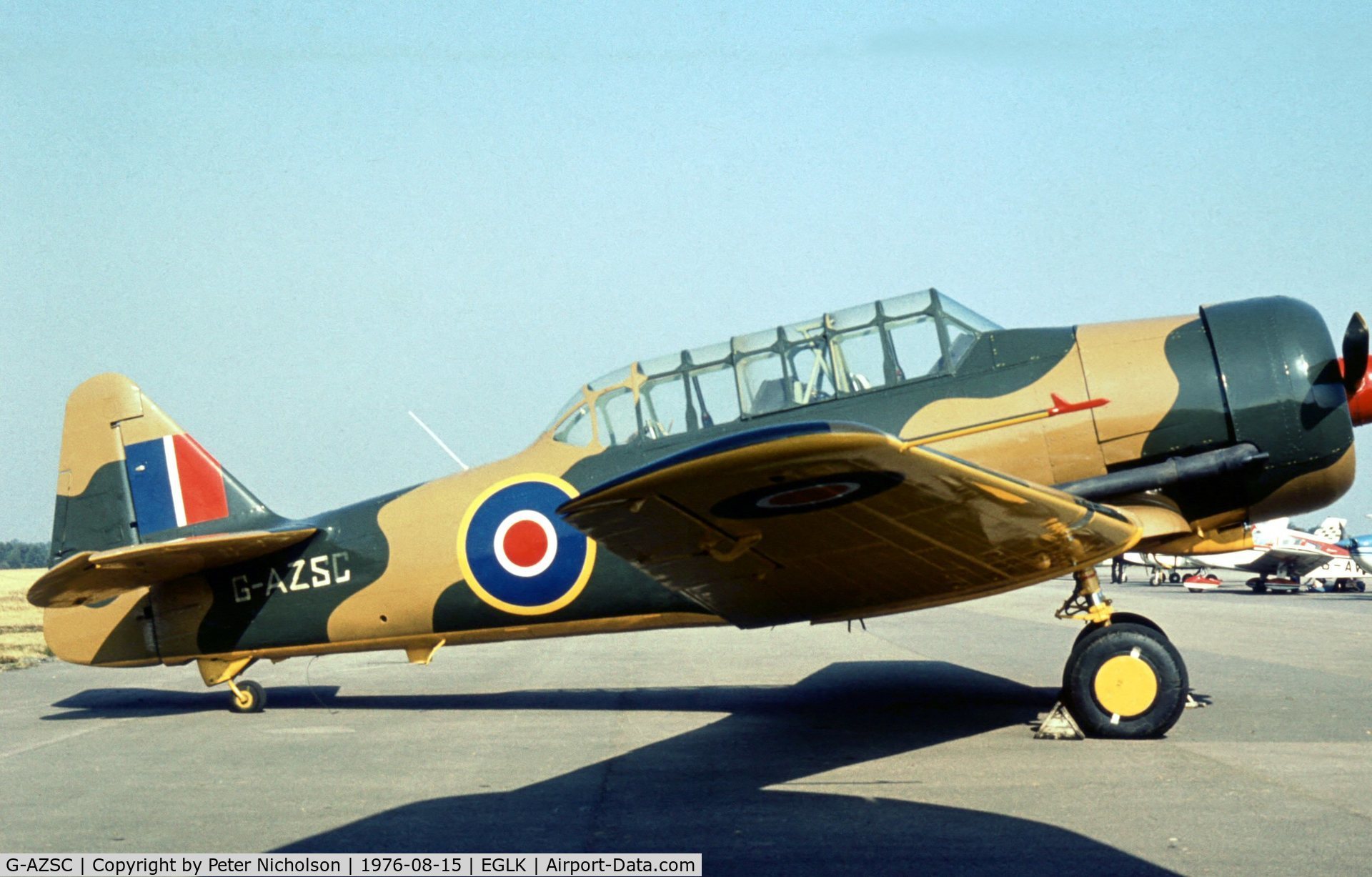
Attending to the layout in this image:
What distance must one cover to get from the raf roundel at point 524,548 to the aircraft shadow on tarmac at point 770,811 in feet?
3.35

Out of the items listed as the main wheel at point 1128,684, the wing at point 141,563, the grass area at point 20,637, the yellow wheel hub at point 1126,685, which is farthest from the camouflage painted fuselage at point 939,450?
the grass area at point 20,637

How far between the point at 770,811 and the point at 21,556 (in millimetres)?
178360

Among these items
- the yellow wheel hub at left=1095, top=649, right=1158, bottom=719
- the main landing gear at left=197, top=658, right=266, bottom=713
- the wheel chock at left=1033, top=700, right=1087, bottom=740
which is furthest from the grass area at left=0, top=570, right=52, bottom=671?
the yellow wheel hub at left=1095, top=649, right=1158, bottom=719

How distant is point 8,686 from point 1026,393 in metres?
11.6

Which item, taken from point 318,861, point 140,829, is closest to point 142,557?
point 140,829

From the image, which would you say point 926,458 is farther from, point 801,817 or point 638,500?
point 801,817

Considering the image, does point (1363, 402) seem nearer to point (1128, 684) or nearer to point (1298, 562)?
point (1128, 684)

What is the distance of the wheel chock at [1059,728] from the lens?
675 cm

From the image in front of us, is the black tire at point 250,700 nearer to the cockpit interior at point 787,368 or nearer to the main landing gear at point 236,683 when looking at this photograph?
the main landing gear at point 236,683

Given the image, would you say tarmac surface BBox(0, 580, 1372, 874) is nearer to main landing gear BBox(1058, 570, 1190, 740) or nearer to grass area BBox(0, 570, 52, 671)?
main landing gear BBox(1058, 570, 1190, 740)

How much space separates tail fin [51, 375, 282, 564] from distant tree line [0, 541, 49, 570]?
154 metres

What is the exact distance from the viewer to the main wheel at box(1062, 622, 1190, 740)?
6.59m

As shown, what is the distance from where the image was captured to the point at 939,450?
712 centimetres

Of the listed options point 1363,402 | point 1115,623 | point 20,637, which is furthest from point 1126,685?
point 20,637
